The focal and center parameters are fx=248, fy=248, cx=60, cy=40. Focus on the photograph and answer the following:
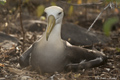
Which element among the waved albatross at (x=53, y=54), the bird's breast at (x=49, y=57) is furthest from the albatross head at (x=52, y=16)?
the bird's breast at (x=49, y=57)

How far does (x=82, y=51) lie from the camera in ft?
13.1

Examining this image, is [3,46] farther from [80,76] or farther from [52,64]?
[80,76]

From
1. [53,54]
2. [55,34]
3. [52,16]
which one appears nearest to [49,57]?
[53,54]

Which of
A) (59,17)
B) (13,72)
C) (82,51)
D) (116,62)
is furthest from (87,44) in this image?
(13,72)

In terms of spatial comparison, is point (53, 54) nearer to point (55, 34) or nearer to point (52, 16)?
point (55, 34)

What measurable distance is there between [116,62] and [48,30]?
5.34ft

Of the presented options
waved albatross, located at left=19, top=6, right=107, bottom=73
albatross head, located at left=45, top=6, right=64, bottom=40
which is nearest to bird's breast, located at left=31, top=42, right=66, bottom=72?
waved albatross, located at left=19, top=6, right=107, bottom=73

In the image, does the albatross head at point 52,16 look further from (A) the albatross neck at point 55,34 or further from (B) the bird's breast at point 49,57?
(B) the bird's breast at point 49,57

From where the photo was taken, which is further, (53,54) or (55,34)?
(55,34)

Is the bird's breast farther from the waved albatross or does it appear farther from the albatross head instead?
the albatross head

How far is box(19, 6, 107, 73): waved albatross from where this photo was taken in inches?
140

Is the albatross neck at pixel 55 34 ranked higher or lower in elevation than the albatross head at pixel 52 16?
lower

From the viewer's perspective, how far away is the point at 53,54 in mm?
3559

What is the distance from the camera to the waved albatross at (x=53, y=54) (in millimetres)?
3562
